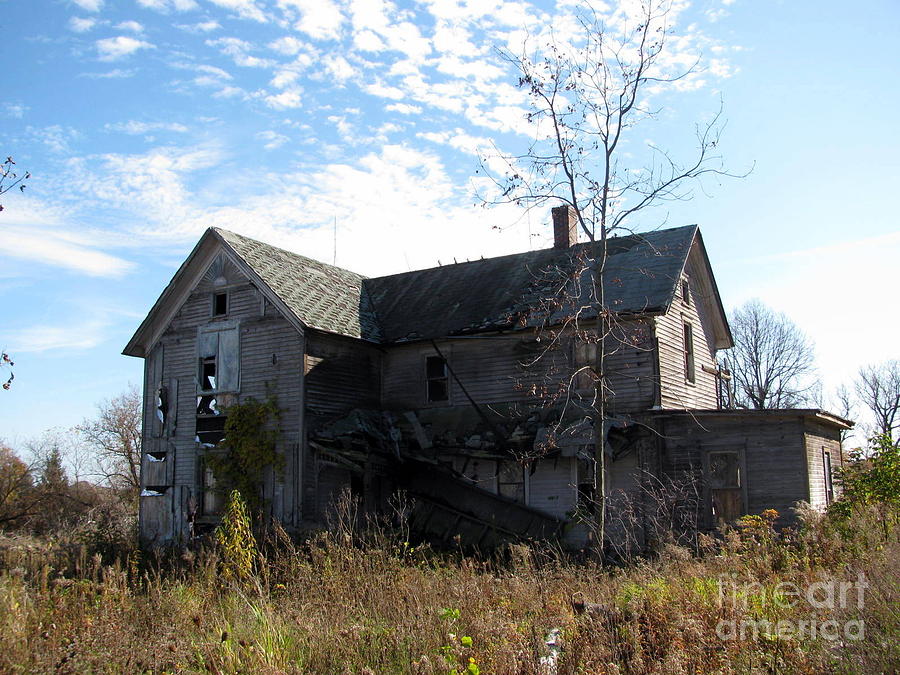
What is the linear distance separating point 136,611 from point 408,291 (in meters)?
17.1

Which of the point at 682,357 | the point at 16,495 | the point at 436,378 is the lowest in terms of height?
the point at 16,495

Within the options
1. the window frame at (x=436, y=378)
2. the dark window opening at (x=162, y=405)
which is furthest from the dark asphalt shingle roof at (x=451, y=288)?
the dark window opening at (x=162, y=405)

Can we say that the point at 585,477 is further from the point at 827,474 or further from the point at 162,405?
the point at 162,405

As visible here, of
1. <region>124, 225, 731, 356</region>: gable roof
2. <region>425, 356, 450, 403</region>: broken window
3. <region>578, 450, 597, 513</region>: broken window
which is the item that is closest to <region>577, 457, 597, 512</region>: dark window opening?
<region>578, 450, 597, 513</region>: broken window

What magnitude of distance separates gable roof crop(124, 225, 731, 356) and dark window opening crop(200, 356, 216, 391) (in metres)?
2.20

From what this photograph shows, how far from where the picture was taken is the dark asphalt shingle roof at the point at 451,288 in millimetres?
18953

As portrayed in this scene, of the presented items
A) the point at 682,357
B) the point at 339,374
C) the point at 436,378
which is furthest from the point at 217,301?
the point at 682,357

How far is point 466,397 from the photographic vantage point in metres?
20.1

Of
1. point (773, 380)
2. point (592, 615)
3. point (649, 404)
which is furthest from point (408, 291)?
point (773, 380)

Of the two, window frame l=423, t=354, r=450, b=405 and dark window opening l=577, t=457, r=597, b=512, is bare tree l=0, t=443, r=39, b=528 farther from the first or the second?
dark window opening l=577, t=457, r=597, b=512

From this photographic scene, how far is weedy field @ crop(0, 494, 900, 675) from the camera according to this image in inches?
222

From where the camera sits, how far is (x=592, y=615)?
20.2 feet

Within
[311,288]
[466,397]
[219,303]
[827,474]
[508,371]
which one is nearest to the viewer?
[827,474]

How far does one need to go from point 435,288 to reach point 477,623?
57.9 ft
